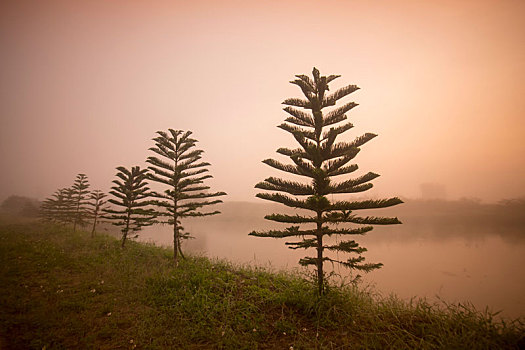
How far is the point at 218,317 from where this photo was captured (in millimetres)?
4488

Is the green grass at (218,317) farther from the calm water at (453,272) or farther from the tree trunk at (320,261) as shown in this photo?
the calm water at (453,272)

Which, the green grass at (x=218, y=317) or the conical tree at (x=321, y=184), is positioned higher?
the conical tree at (x=321, y=184)

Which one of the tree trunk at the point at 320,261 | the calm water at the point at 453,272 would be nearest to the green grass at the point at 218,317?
the tree trunk at the point at 320,261

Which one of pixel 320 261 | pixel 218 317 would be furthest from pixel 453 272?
pixel 218 317

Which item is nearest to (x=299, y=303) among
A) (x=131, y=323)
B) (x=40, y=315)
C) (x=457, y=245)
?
(x=131, y=323)

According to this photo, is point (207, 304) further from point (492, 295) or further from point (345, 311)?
point (492, 295)

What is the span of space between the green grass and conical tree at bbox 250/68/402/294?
2.89 feet

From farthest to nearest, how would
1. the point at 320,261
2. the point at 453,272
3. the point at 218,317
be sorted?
the point at 453,272 → the point at 320,261 → the point at 218,317

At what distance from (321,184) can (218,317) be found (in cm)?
392

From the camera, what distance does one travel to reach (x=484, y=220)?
2997cm

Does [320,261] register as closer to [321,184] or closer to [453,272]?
[321,184]

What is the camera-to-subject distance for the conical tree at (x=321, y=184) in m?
4.82

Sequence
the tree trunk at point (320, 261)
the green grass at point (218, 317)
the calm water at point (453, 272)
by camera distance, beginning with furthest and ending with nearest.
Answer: the calm water at point (453, 272) < the tree trunk at point (320, 261) < the green grass at point (218, 317)

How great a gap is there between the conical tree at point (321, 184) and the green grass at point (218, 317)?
88cm
